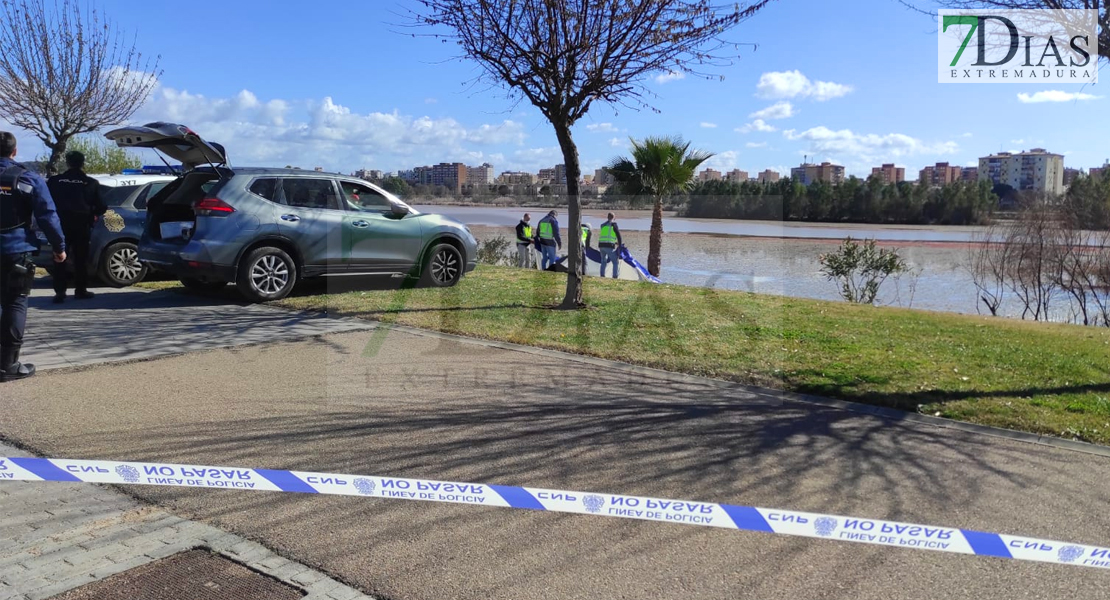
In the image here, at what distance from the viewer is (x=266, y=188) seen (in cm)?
1052

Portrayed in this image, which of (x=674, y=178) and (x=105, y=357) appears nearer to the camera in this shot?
(x=105, y=357)

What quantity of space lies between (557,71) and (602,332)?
3365mm

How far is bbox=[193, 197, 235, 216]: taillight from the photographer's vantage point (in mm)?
9953

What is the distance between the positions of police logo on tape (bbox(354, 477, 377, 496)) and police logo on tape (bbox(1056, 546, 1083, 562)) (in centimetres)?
330

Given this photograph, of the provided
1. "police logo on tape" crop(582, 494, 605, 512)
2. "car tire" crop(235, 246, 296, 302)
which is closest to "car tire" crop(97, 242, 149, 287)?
"car tire" crop(235, 246, 296, 302)

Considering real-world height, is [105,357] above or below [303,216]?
below

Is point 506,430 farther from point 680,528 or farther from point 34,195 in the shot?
point 34,195

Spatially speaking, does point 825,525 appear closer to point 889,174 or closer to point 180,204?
point 180,204

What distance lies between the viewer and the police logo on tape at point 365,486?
417cm

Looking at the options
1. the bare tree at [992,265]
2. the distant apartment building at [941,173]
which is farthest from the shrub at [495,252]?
the distant apartment building at [941,173]

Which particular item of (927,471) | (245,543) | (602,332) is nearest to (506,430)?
(245,543)

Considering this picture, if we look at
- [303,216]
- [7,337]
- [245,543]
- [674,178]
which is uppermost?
[674,178]

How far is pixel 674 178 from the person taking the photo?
77.0 feet

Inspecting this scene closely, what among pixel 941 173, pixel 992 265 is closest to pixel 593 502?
pixel 992 265
